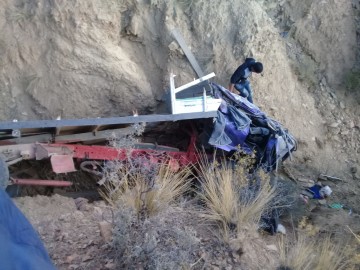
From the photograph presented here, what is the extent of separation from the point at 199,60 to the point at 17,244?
23.0ft

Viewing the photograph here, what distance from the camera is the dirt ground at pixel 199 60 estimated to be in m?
8.66

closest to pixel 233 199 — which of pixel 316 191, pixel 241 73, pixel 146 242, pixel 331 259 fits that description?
pixel 331 259

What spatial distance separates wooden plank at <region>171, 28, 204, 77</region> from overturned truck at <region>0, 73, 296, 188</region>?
1160 mm

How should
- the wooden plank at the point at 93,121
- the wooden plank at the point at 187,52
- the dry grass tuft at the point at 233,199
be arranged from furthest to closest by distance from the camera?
the wooden plank at the point at 187,52 → the wooden plank at the point at 93,121 → the dry grass tuft at the point at 233,199

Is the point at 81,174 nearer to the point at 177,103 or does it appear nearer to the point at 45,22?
the point at 177,103

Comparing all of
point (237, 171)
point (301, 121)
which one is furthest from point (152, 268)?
point (301, 121)

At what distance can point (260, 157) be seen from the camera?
8.00 metres

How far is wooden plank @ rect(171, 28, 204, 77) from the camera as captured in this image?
930 cm

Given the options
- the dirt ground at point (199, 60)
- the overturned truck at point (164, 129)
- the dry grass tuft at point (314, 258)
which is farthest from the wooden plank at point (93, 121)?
the dry grass tuft at point (314, 258)

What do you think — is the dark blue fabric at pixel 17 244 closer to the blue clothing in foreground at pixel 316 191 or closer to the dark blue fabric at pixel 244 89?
the dark blue fabric at pixel 244 89

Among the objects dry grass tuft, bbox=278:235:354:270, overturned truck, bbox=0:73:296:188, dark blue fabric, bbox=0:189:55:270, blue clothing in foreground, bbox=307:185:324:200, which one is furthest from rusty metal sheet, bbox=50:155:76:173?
blue clothing in foreground, bbox=307:185:324:200

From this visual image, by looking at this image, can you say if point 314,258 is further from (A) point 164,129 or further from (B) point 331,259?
(A) point 164,129

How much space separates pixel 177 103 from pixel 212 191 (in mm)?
1982

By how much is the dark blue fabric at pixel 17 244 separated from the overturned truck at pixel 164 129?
10.8ft
